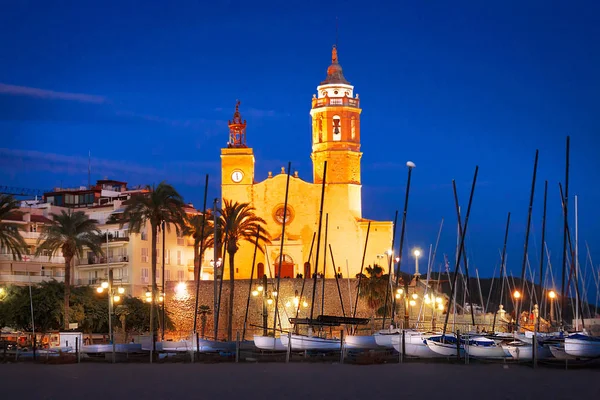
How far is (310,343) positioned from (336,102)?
40.8 meters

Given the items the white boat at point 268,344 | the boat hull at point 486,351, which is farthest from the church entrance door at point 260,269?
the boat hull at point 486,351

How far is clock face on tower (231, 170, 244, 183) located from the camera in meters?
81.4

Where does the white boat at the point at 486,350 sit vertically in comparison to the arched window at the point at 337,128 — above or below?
below

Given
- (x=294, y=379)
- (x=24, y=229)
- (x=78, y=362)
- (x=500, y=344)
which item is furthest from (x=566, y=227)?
(x=24, y=229)

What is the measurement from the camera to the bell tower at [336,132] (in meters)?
81.6

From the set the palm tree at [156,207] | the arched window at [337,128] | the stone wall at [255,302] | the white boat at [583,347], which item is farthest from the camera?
the arched window at [337,128]

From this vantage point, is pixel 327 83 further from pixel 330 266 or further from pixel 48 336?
pixel 48 336

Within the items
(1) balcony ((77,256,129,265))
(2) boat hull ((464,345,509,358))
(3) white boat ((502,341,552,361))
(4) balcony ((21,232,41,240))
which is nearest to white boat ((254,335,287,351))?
(2) boat hull ((464,345,509,358))

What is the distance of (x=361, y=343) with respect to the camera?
47844 mm

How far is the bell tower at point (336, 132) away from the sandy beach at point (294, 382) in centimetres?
3980

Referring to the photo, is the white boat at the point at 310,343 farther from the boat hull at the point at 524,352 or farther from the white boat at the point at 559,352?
the white boat at the point at 559,352

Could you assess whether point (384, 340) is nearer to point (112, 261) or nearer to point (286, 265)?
point (286, 265)

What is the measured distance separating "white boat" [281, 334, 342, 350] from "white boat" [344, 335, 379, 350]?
169 centimetres

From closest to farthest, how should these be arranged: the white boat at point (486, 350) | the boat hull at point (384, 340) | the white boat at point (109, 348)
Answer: the white boat at point (486, 350), the white boat at point (109, 348), the boat hull at point (384, 340)
